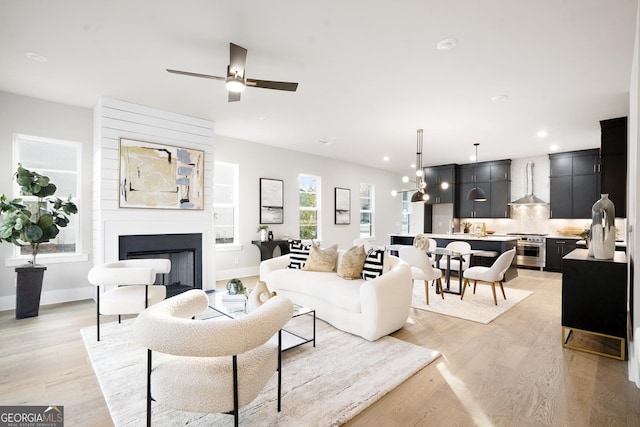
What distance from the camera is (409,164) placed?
8.99 meters

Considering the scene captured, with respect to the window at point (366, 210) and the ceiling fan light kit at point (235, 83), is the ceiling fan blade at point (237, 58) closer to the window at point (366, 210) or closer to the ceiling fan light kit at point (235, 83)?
the ceiling fan light kit at point (235, 83)

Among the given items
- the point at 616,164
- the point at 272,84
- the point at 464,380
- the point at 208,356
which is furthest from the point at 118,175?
the point at 616,164

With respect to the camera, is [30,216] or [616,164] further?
[616,164]

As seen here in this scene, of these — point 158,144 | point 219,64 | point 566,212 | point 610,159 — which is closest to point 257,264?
point 158,144

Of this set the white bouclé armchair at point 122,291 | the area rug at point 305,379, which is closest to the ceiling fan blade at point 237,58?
the white bouclé armchair at point 122,291

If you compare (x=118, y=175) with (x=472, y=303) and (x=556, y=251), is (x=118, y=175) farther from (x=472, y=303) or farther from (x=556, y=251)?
(x=556, y=251)

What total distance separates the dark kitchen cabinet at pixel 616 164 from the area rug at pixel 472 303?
1.82 metres

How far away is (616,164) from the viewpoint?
170 inches

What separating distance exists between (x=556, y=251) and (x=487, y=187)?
2.18 meters

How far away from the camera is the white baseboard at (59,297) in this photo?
4.08 metres

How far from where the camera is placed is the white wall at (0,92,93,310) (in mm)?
4055

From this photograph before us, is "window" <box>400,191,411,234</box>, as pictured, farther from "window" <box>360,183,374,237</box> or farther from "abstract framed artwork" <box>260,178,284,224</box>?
"abstract framed artwork" <box>260,178,284,224</box>

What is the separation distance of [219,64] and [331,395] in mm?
3160

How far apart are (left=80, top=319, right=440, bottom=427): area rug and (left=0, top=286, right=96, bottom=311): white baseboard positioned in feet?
4.94
